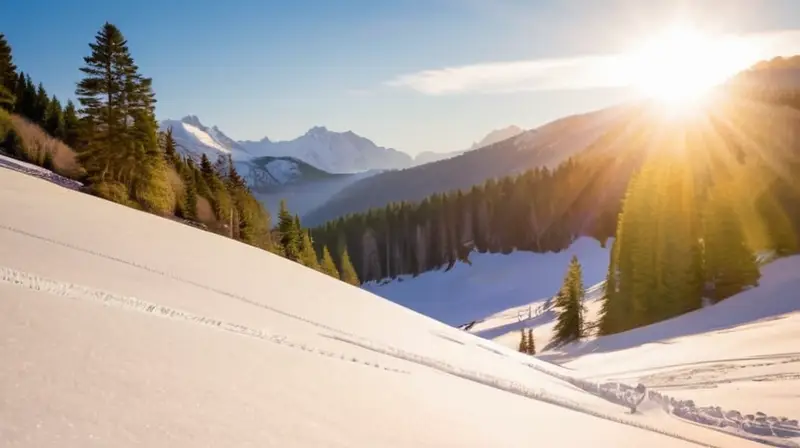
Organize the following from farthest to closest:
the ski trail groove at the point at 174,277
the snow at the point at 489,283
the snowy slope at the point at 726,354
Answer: the snow at the point at 489,283
the snowy slope at the point at 726,354
the ski trail groove at the point at 174,277

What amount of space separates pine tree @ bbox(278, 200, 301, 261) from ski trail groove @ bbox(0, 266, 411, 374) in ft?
130

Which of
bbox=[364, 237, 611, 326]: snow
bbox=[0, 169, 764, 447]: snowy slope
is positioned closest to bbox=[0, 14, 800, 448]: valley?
bbox=[0, 169, 764, 447]: snowy slope

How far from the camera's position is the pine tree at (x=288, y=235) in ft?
157

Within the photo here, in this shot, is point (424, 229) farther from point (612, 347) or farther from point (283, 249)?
point (612, 347)

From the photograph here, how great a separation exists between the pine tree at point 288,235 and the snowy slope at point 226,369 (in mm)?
33073

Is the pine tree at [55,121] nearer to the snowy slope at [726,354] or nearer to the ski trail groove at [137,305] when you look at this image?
the snowy slope at [726,354]

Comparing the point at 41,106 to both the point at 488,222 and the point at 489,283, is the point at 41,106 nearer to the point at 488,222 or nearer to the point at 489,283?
the point at 489,283

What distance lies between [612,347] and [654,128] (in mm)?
116729

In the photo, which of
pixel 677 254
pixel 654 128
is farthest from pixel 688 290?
pixel 654 128

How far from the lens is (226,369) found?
590cm

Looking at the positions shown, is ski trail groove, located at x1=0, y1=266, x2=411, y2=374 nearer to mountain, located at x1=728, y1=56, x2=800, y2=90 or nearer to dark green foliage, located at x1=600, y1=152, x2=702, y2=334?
dark green foliage, located at x1=600, y1=152, x2=702, y2=334

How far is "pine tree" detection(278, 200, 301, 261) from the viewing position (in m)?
47.9

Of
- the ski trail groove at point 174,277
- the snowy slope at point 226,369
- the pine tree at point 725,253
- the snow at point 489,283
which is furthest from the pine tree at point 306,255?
the ski trail groove at point 174,277

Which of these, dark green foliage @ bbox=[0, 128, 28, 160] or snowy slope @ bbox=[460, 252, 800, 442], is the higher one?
dark green foliage @ bbox=[0, 128, 28, 160]
